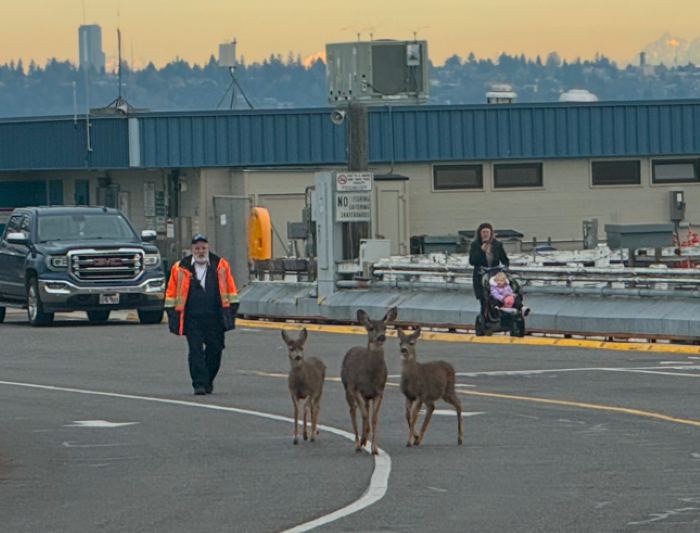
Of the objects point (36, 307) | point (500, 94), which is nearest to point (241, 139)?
point (500, 94)

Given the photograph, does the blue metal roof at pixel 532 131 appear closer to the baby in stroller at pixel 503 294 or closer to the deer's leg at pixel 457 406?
the baby in stroller at pixel 503 294

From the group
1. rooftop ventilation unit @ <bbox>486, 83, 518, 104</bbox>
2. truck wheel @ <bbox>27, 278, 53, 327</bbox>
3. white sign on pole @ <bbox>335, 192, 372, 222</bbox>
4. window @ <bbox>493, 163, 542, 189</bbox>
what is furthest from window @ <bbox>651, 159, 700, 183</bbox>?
truck wheel @ <bbox>27, 278, 53, 327</bbox>

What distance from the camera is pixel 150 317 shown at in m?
32.5

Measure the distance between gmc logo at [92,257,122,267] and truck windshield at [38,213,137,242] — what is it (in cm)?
80

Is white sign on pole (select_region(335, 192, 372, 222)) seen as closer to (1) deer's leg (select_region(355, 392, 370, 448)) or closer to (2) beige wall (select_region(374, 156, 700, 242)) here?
(2) beige wall (select_region(374, 156, 700, 242))

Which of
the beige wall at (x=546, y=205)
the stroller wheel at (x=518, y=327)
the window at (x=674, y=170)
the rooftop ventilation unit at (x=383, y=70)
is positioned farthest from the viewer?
the window at (x=674, y=170)

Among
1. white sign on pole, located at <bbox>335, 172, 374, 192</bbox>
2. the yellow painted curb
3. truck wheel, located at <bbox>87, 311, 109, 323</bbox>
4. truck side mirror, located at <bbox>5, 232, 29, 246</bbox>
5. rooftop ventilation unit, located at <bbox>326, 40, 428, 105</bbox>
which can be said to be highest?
rooftop ventilation unit, located at <bbox>326, 40, 428, 105</bbox>

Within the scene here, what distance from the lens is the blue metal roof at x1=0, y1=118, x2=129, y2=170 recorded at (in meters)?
50.0

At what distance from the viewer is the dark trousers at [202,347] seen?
1897cm

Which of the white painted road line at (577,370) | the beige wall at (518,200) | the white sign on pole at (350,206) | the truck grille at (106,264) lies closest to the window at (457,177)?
the beige wall at (518,200)

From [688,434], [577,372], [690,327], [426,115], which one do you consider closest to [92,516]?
[688,434]

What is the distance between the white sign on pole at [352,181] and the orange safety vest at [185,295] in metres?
13.2

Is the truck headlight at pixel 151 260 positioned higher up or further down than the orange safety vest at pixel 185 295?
higher up

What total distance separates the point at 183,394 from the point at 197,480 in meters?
6.87
